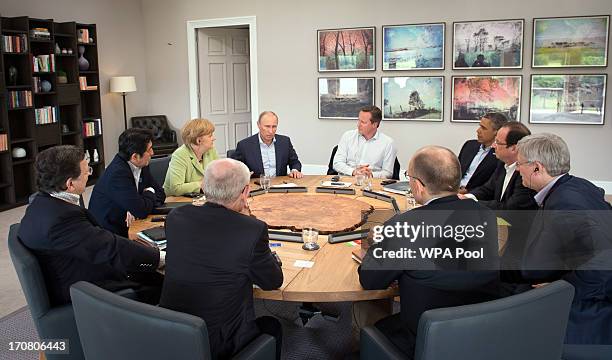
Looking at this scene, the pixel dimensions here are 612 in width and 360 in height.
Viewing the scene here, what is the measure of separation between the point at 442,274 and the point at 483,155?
262cm

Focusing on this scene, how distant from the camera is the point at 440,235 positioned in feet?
6.60

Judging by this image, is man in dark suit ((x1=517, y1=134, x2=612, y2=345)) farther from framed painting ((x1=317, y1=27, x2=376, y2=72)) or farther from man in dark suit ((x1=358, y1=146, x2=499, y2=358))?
framed painting ((x1=317, y1=27, x2=376, y2=72))

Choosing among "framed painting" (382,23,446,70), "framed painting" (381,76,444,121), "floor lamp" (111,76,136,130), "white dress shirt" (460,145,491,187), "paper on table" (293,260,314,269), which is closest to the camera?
"paper on table" (293,260,314,269)

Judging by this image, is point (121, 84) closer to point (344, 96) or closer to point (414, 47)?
point (344, 96)

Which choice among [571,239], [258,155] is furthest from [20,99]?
[571,239]

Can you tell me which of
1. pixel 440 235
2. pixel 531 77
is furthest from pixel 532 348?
pixel 531 77

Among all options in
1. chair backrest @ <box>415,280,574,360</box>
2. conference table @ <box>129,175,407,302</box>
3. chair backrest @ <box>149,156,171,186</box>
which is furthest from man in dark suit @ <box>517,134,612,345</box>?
chair backrest @ <box>149,156,171,186</box>

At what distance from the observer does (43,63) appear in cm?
669

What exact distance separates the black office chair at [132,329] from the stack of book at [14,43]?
5517mm

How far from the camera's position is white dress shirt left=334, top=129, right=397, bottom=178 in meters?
4.81

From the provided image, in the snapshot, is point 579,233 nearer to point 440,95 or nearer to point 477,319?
point 477,319

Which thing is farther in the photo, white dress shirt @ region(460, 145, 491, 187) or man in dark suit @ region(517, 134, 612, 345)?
white dress shirt @ region(460, 145, 491, 187)

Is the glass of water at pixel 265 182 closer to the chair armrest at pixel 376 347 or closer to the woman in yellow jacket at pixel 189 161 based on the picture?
the woman in yellow jacket at pixel 189 161

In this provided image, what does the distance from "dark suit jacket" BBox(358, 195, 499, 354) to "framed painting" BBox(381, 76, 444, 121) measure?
525 centimetres
